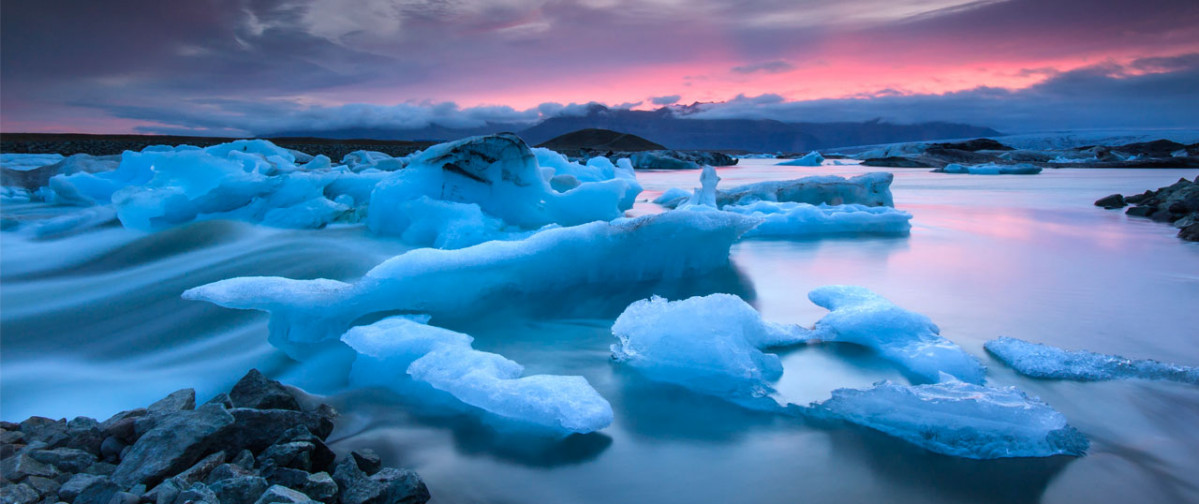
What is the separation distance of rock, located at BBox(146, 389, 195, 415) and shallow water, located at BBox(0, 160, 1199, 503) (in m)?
0.39

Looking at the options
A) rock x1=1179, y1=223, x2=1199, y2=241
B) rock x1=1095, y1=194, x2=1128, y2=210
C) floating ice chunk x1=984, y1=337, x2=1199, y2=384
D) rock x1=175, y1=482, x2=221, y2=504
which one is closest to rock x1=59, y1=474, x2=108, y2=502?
rock x1=175, y1=482, x2=221, y2=504

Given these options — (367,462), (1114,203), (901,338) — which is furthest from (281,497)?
(1114,203)

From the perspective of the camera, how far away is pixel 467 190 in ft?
18.0

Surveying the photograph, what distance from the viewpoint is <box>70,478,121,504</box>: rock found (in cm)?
150

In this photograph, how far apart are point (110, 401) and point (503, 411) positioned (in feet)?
5.36

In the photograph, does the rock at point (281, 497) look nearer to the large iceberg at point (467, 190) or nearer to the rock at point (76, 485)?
the rock at point (76, 485)

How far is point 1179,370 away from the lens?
7.67 ft

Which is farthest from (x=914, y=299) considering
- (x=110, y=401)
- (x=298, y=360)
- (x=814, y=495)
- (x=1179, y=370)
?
(x=110, y=401)

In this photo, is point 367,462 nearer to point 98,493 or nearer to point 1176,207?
point 98,493

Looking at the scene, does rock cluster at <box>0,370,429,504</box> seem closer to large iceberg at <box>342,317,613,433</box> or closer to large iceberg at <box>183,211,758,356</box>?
large iceberg at <box>342,317,613,433</box>

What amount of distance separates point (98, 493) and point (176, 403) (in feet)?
1.78

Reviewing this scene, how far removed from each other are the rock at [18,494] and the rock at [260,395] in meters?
0.52

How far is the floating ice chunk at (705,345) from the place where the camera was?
7.37ft

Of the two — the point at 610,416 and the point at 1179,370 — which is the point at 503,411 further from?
the point at 1179,370
